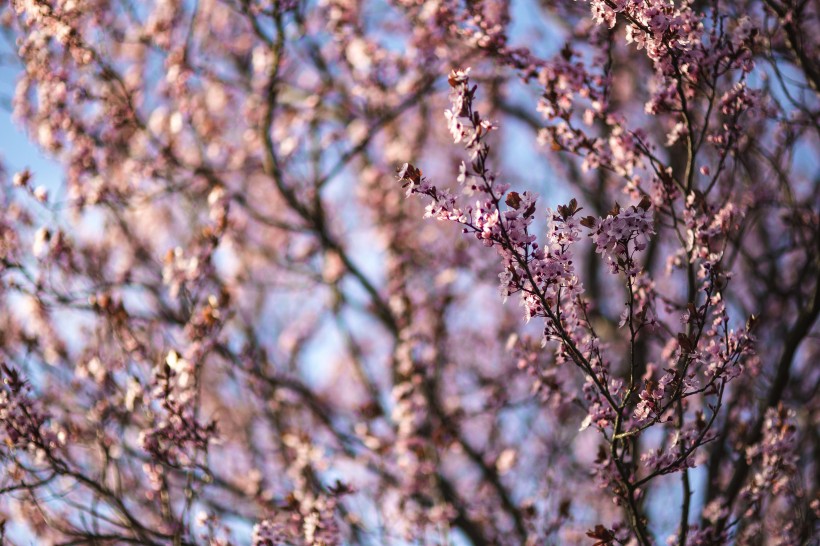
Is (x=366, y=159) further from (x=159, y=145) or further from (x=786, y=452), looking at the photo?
(x=786, y=452)

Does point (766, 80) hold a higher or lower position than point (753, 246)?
lower

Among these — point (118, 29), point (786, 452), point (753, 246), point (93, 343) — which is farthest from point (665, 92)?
point (753, 246)

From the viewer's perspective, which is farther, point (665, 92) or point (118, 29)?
point (118, 29)

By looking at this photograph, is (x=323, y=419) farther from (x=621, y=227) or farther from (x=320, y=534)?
(x=621, y=227)

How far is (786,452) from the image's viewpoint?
A: 3.49m

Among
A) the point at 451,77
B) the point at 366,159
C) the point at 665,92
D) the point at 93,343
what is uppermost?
the point at 366,159

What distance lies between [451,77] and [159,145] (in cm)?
445

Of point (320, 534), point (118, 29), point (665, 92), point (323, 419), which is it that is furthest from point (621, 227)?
point (118, 29)

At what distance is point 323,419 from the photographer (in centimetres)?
657

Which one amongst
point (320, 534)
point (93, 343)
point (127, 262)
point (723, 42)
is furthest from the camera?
point (127, 262)

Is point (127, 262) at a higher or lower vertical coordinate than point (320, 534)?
higher

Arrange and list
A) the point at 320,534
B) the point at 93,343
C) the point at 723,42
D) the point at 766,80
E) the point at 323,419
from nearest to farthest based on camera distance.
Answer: the point at 723,42 < the point at 320,534 < the point at 766,80 < the point at 93,343 < the point at 323,419

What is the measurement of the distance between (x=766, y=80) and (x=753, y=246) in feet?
18.7

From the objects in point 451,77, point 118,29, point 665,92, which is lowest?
point 451,77
